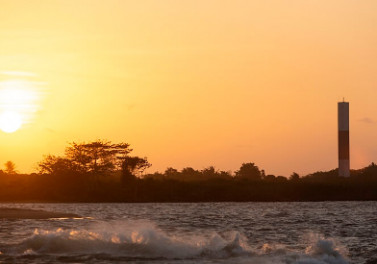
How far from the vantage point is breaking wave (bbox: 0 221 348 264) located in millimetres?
34344

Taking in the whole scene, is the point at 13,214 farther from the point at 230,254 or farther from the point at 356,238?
the point at 230,254

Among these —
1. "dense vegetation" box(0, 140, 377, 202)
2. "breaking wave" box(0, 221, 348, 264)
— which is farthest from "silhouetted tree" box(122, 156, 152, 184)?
"breaking wave" box(0, 221, 348, 264)

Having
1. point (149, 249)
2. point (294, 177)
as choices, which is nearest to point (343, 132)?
point (294, 177)

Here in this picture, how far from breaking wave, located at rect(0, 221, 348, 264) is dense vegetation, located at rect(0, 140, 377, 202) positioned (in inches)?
3629

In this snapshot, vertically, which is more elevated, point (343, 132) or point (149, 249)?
point (343, 132)

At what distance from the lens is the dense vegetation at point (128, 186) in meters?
134

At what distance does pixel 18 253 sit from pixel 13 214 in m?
32.0

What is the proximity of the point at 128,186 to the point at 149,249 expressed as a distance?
328ft

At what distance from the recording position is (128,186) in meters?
136

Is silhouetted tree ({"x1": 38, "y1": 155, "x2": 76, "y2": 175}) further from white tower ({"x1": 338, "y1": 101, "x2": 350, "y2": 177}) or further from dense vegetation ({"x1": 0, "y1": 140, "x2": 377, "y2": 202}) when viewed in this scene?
white tower ({"x1": 338, "y1": 101, "x2": 350, "y2": 177})

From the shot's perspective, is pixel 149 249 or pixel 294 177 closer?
pixel 149 249

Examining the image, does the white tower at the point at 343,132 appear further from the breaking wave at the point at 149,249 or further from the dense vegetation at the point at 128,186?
the breaking wave at the point at 149,249

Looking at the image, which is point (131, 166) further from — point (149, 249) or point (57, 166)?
point (149, 249)

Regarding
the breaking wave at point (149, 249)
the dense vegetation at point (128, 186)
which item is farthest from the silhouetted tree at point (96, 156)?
the breaking wave at point (149, 249)
